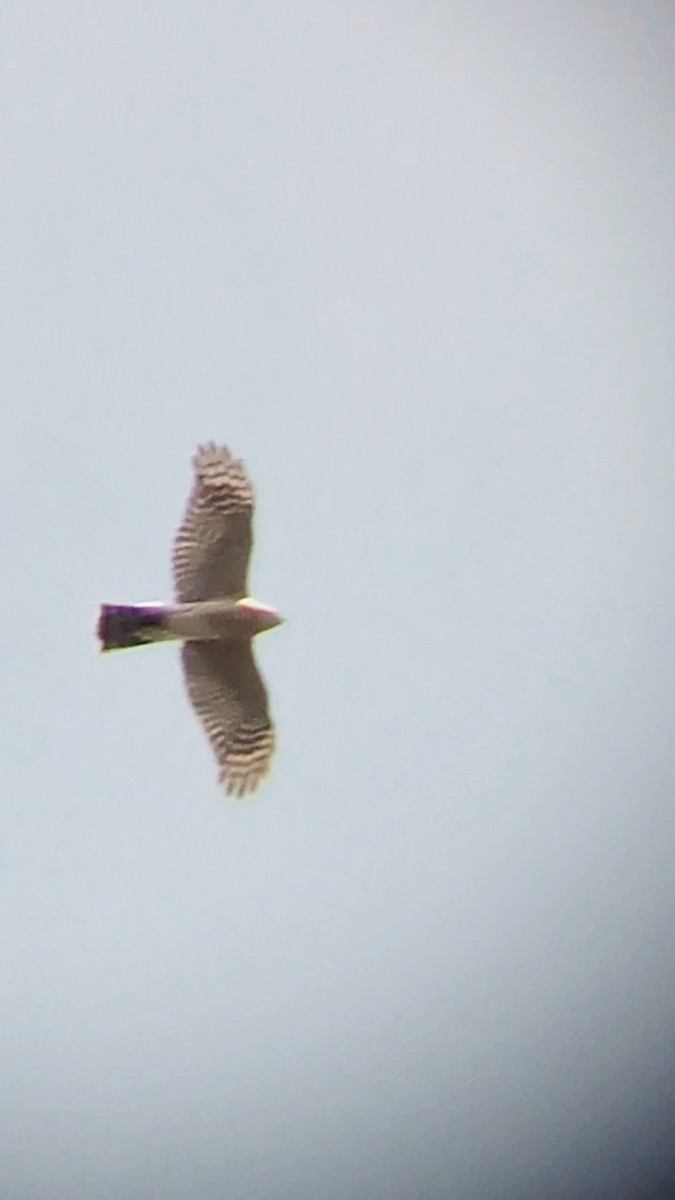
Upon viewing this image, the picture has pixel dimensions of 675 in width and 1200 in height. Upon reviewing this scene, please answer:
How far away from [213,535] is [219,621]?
0.07 meters

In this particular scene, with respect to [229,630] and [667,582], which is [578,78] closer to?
[667,582]

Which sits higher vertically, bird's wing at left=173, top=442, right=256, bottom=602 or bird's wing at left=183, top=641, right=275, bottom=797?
bird's wing at left=173, top=442, right=256, bottom=602

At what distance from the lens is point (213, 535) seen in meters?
1.13

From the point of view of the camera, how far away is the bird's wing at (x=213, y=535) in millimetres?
1127

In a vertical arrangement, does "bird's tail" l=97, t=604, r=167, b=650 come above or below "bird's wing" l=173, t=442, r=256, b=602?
below

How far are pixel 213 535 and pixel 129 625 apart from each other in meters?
0.10

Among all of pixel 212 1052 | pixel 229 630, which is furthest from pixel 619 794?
pixel 229 630

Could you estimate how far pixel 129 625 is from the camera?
1.10 m

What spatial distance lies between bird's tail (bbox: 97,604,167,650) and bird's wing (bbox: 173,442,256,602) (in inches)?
1.4

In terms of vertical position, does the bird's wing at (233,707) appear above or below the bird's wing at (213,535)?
below

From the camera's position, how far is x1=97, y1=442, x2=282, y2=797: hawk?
1114 mm

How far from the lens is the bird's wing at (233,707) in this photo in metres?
1.16

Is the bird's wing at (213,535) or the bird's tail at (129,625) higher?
the bird's wing at (213,535)

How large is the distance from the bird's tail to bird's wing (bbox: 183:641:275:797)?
5 centimetres
